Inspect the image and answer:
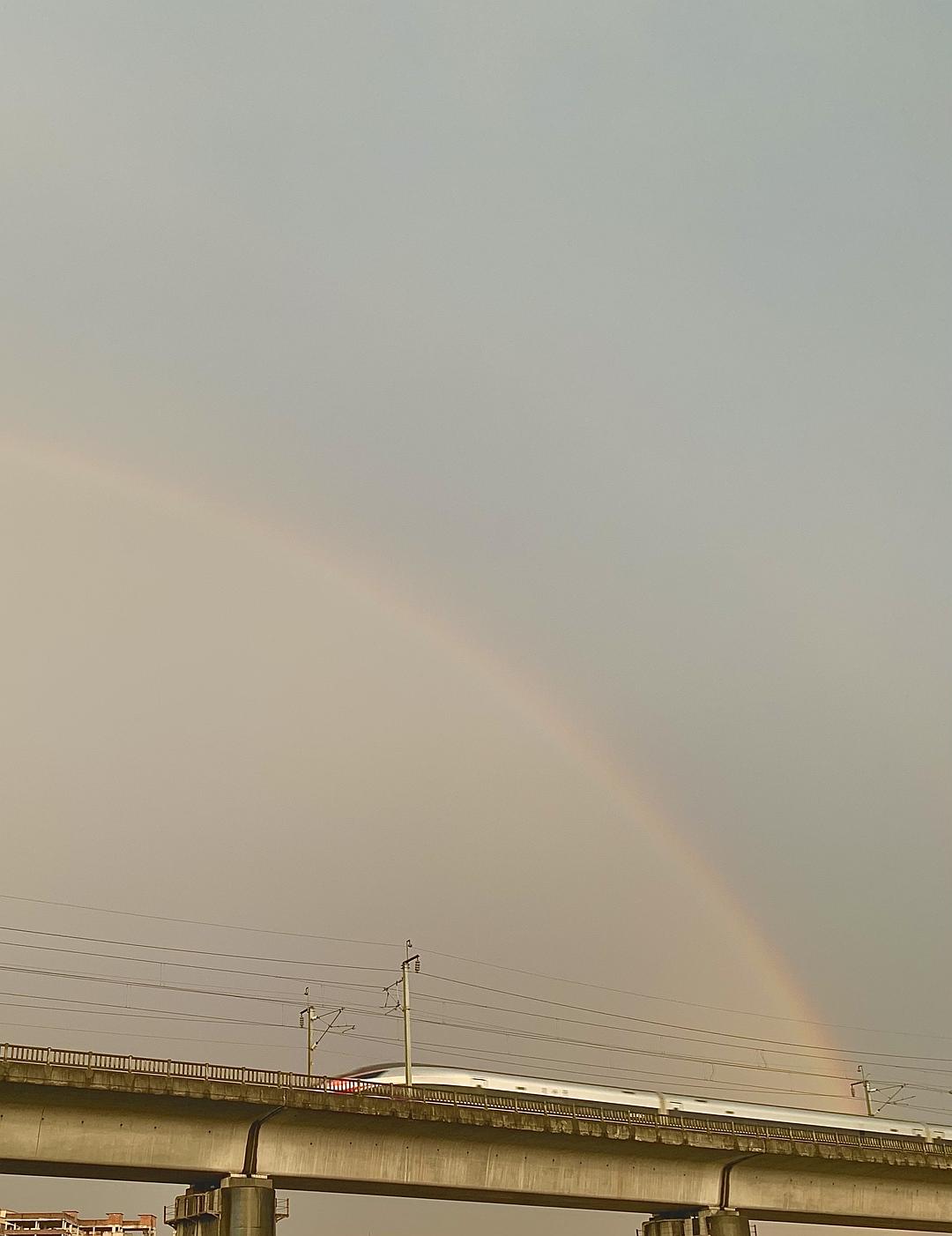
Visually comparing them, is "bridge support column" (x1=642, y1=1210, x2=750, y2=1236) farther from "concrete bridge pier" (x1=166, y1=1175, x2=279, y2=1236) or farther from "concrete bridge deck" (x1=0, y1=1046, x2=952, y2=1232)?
"concrete bridge pier" (x1=166, y1=1175, x2=279, y2=1236)

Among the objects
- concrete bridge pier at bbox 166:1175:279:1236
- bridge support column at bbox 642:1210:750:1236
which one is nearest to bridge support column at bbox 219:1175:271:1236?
concrete bridge pier at bbox 166:1175:279:1236

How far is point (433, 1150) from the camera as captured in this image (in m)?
67.7

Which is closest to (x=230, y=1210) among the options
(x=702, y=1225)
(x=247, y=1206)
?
(x=247, y=1206)

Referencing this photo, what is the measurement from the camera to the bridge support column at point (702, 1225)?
3059 inches

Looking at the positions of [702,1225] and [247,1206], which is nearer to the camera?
[247,1206]

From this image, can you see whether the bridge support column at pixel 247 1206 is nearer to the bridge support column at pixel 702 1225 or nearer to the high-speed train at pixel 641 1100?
the high-speed train at pixel 641 1100

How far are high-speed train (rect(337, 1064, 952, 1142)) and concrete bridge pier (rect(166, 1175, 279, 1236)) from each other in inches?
330

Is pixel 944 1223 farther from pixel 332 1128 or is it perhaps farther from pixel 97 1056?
pixel 97 1056

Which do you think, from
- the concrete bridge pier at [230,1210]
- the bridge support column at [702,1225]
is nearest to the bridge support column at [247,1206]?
the concrete bridge pier at [230,1210]

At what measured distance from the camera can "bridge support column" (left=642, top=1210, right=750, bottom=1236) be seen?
7769 centimetres

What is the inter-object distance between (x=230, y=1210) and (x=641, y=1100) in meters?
39.1

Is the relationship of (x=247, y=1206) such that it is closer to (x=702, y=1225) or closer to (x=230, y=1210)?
(x=230, y=1210)

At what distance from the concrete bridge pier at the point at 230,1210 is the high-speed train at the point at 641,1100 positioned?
27.5 feet

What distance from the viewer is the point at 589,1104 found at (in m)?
88.0
